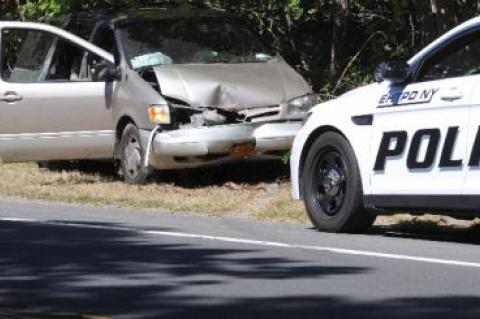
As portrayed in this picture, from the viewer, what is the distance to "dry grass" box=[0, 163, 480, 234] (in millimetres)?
12426

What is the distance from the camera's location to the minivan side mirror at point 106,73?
15.1 metres

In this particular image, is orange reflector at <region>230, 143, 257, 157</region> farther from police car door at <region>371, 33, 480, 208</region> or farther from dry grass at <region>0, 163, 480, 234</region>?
police car door at <region>371, 33, 480, 208</region>

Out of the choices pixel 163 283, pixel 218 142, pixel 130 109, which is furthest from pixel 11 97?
pixel 163 283

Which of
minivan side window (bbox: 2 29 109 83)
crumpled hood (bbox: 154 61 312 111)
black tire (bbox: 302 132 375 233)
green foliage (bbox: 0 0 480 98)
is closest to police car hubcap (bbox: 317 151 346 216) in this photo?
black tire (bbox: 302 132 375 233)

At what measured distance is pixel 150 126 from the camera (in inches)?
578

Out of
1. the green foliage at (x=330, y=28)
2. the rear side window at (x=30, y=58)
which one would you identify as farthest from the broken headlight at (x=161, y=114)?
the green foliage at (x=330, y=28)

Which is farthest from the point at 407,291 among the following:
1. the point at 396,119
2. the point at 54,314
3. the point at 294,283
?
the point at 396,119

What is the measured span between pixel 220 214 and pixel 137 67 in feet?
8.65

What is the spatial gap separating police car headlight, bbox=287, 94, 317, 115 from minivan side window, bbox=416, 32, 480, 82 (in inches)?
172

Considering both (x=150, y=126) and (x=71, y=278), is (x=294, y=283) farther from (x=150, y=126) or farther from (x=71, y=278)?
(x=150, y=126)

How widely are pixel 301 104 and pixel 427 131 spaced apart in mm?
4788

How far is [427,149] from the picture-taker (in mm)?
9961

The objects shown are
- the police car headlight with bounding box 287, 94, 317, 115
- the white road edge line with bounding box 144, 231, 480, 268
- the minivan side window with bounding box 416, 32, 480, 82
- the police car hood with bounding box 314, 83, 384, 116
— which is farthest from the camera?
the police car headlight with bounding box 287, 94, 317, 115

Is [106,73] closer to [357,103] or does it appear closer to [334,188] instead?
[334,188]
